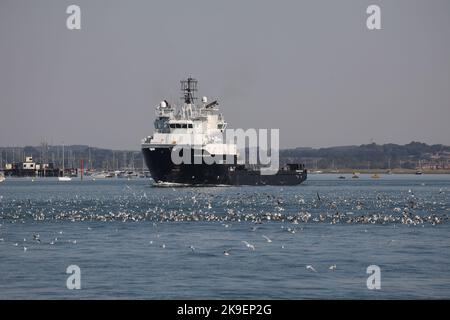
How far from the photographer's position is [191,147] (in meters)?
128

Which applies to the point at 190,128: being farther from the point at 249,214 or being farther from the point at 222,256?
the point at 222,256

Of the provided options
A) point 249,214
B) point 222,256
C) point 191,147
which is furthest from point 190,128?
point 222,256

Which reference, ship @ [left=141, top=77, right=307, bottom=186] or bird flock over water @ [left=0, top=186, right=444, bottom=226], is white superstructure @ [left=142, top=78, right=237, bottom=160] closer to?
ship @ [left=141, top=77, right=307, bottom=186]

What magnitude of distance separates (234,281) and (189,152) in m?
92.7

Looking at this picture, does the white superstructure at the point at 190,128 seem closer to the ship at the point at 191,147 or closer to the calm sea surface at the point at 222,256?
the ship at the point at 191,147

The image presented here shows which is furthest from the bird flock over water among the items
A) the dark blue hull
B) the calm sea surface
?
the dark blue hull

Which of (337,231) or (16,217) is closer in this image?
(337,231)

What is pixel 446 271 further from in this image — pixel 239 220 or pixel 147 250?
pixel 239 220

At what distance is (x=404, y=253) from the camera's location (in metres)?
45.0

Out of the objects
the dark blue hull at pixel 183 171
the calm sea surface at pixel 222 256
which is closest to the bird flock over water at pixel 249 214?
the calm sea surface at pixel 222 256

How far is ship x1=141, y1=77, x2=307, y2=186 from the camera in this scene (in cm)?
12900

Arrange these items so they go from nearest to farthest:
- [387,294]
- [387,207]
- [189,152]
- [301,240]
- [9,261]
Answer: [387,294]
[9,261]
[301,240]
[387,207]
[189,152]

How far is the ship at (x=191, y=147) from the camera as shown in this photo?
129m
